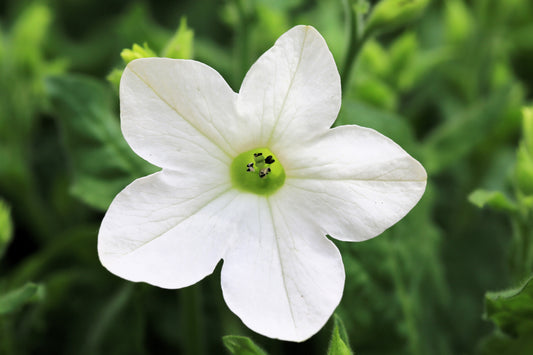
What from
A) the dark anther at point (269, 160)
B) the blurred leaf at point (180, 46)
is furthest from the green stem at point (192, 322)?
the blurred leaf at point (180, 46)

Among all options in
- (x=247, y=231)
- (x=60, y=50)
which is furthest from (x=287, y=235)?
(x=60, y=50)

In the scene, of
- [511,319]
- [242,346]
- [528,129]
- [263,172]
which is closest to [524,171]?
[528,129]

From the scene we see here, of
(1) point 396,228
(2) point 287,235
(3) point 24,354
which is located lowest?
(3) point 24,354

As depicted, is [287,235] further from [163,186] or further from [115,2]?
[115,2]

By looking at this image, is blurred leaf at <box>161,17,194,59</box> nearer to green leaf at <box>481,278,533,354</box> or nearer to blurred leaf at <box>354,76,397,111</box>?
blurred leaf at <box>354,76,397,111</box>

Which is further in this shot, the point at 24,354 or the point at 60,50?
the point at 60,50

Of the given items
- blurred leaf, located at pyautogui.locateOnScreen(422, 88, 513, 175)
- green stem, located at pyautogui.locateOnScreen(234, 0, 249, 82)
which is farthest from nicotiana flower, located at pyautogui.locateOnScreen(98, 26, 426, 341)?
blurred leaf, located at pyautogui.locateOnScreen(422, 88, 513, 175)

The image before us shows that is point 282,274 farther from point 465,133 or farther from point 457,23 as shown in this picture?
point 457,23
